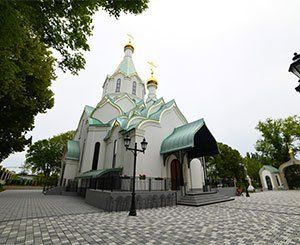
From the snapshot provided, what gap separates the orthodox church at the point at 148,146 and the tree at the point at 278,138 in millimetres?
24864

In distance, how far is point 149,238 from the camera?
449 cm

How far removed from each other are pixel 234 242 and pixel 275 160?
1465 inches

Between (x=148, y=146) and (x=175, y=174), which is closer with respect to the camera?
(x=148, y=146)

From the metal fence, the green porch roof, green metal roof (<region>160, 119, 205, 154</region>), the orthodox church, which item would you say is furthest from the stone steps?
the green porch roof

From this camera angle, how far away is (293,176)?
2653 centimetres

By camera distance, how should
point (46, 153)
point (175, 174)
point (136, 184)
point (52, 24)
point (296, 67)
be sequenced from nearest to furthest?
point (296, 67) < point (52, 24) < point (136, 184) < point (175, 174) < point (46, 153)

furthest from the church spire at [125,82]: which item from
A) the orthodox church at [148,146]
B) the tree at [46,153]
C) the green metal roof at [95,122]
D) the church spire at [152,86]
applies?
the tree at [46,153]

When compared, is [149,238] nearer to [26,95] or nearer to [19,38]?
[19,38]

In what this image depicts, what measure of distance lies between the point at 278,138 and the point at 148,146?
30895 millimetres

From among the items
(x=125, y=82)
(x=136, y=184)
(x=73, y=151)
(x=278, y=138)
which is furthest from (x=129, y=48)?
(x=278, y=138)

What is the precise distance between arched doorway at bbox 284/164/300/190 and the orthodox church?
2000cm

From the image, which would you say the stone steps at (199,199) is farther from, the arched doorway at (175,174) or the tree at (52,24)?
the tree at (52,24)

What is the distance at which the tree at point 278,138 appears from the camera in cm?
3102

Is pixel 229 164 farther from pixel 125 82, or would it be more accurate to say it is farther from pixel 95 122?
pixel 95 122
